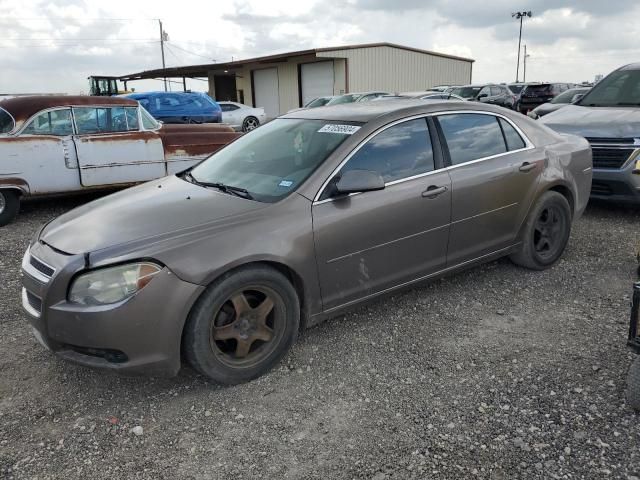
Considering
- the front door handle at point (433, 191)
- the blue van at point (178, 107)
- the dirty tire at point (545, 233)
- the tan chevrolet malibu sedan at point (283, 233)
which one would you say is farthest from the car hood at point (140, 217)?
the blue van at point (178, 107)

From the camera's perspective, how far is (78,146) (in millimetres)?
7102

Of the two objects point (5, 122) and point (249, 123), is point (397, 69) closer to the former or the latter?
point (249, 123)

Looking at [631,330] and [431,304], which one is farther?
[431,304]

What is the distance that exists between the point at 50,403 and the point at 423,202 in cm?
262

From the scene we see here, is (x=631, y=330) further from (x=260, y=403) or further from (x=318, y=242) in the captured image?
(x=260, y=403)

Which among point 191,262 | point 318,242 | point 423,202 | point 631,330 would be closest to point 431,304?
point 423,202

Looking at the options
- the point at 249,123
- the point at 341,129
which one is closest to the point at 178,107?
the point at 249,123

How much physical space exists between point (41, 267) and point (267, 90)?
106ft

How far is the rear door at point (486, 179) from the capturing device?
13.0 ft

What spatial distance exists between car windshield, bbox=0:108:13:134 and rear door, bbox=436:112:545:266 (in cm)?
550

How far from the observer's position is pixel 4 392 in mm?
3158

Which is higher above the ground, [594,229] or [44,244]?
[44,244]

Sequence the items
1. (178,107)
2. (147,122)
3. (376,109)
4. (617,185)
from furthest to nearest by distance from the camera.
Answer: (178,107) → (147,122) → (617,185) → (376,109)

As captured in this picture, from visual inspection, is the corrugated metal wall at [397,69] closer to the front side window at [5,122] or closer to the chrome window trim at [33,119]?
the chrome window trim at [33,119]
